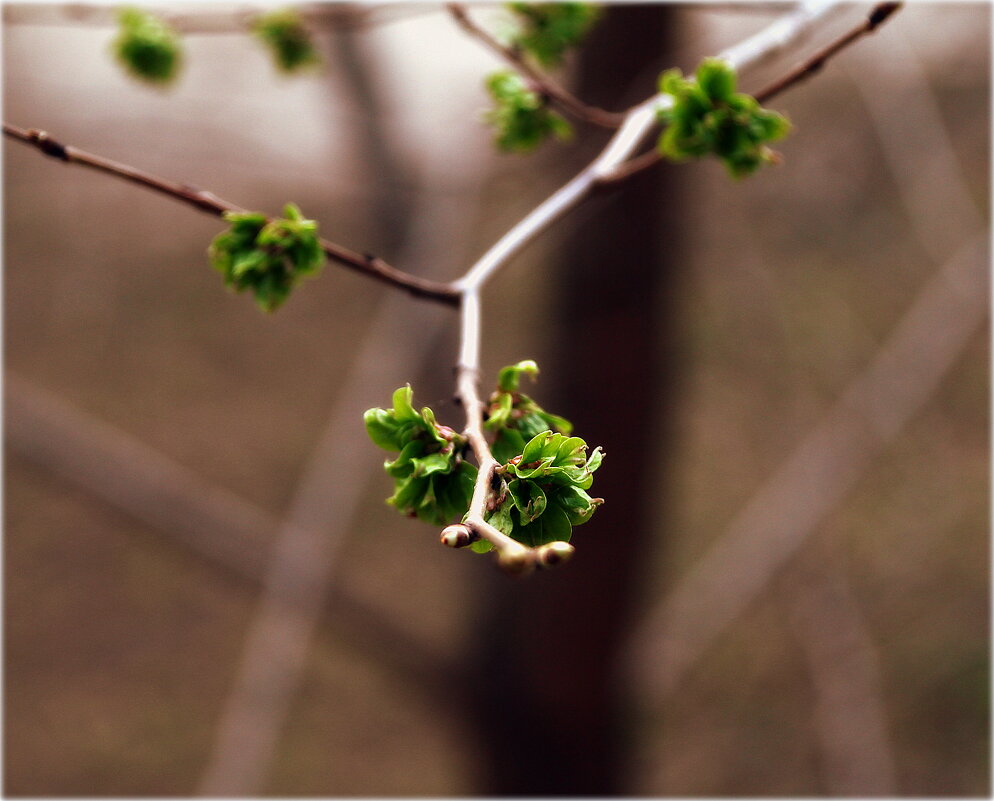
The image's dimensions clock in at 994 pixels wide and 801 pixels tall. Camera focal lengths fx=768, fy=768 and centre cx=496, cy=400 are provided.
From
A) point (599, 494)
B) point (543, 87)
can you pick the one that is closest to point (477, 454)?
point (543, 87)

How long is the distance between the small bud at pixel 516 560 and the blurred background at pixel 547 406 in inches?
39.3

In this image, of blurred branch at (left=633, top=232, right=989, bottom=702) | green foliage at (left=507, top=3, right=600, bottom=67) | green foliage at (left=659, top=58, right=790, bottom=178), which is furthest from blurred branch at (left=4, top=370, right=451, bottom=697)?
green foliage at (left=659, top=58, right=790, bottom=178)

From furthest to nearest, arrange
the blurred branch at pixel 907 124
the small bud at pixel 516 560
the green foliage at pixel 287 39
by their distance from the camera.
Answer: the blurred branch at pixel 907 124 → the green foliage at pixel 287 39 → the small bud at pixel 516 560

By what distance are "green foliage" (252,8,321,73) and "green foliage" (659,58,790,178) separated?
663 millimetres

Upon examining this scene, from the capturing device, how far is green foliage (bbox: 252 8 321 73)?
1015mm

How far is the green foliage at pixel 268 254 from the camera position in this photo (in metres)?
0.49

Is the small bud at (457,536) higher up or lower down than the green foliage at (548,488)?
lower down

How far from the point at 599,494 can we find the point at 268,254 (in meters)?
1.27

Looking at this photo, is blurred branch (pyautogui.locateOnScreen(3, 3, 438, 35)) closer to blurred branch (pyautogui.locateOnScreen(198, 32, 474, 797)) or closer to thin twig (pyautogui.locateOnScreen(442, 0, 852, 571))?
thin twig (pyautogui.locateOnScreen(442, 0, 852, 571))

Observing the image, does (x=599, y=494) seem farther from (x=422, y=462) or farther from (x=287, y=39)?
(x=422, y=462)

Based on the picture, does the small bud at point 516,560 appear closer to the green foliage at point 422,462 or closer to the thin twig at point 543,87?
the green foliage at point 422,462

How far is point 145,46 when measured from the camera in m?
0.93

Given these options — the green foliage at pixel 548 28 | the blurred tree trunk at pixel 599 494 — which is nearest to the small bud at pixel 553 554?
the green foliage at pixel 548 28

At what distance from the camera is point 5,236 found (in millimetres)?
3201
